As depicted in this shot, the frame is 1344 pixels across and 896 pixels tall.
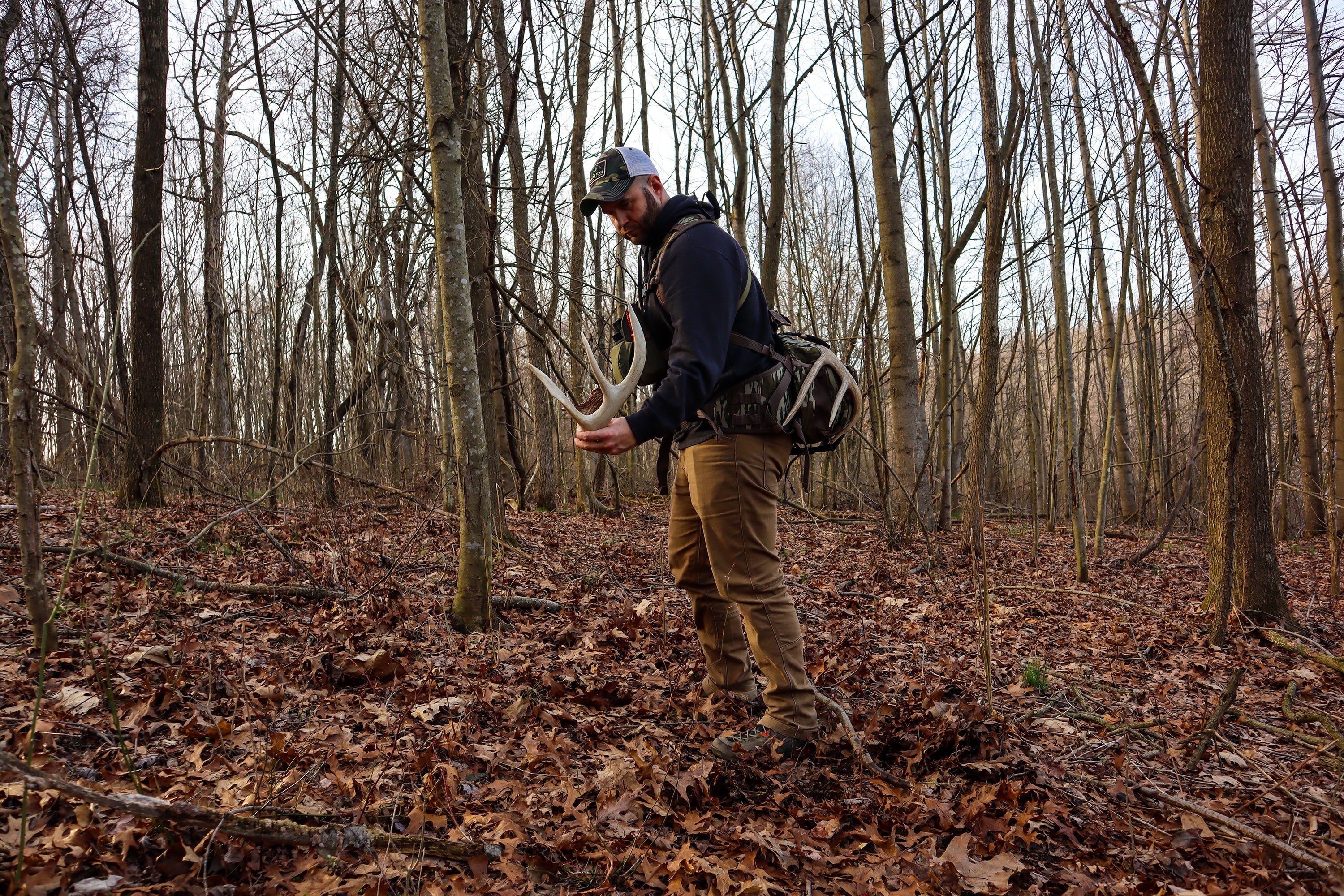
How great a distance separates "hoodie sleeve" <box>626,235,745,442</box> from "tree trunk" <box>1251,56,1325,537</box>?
35.5 ft

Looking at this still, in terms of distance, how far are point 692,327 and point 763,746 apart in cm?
167

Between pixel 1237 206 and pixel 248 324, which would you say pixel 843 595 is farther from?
pixel 248 324

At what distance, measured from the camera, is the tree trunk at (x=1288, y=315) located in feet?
33.2

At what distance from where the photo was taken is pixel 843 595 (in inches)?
240

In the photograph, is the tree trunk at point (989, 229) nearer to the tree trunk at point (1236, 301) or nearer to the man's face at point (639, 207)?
the tree trunk at point (1236, 301)

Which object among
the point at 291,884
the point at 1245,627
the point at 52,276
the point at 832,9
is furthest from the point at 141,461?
the point at 52,276

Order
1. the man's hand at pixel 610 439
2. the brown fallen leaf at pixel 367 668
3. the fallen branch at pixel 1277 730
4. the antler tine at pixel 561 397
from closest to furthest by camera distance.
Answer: the antler tine at pixel 561 397
the man's hand at pixel 610 439
the fallen branch at pixel 1277 730
the brown fallen leaf at pixel 367 668

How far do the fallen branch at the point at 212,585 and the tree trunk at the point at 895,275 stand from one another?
569cm

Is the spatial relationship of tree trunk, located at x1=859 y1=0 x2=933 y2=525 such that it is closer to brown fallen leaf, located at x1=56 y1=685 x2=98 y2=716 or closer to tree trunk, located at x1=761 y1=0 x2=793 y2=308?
tree trunk, located at x1=761 y1=0 x2=793 y2=308

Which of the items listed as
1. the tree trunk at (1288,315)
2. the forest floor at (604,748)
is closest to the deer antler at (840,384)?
the forest floor at (604,748)

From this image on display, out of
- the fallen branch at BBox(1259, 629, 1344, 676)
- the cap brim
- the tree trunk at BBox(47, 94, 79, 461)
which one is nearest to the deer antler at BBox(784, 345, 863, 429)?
the cap brim

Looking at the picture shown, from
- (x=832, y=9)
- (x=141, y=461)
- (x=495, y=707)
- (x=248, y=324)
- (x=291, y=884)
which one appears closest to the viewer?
(x=291, y=884)

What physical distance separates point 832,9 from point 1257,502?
785cm

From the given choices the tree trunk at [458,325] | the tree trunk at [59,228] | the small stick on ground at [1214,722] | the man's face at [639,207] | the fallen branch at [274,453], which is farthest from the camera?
the tree trunk at [59,228]
